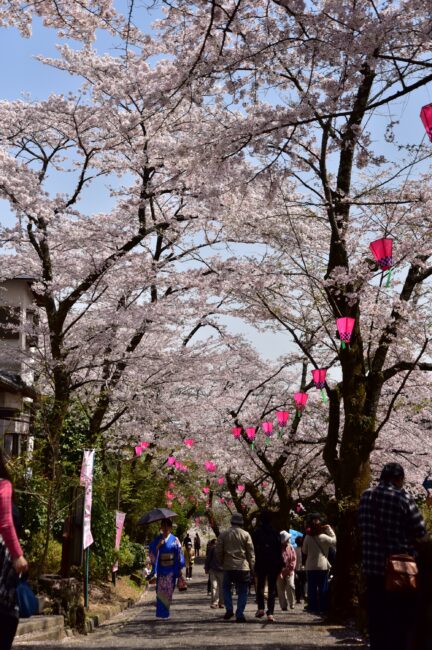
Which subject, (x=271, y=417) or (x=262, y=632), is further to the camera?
(x=271, y=417)

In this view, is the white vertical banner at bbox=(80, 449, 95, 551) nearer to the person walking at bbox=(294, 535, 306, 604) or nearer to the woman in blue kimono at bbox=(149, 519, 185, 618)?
the woman in blue kimono at bbox=(149, 519, 185, 618)

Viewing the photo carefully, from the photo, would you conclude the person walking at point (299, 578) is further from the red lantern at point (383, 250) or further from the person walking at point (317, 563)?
the red lantern at point (383, 250)

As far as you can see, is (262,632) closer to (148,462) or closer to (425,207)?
(425,207)

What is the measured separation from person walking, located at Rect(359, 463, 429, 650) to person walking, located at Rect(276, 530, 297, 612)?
981 cm

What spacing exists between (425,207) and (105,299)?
8.56m

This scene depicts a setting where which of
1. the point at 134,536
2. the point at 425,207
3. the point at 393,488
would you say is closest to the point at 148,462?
the point at 134,536

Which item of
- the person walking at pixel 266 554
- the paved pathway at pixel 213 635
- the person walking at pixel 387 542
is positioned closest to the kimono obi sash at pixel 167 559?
the paved pathway at pixel 213 635

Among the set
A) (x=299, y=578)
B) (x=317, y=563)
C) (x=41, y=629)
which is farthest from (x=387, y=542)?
(x=299, y=578)

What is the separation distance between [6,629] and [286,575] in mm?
11761

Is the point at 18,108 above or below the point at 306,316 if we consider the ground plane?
above

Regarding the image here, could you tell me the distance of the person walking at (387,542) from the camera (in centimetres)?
623

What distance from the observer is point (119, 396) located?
22.2m

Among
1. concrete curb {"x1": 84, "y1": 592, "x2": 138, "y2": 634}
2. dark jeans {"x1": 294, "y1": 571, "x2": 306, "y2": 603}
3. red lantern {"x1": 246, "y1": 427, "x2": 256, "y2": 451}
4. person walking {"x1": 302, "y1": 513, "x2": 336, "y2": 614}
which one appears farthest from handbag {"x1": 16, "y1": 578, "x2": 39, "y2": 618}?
red lantern {"x1": 246, "y1": 427, "x2": 256, "y2": 451}

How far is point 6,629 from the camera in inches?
208
